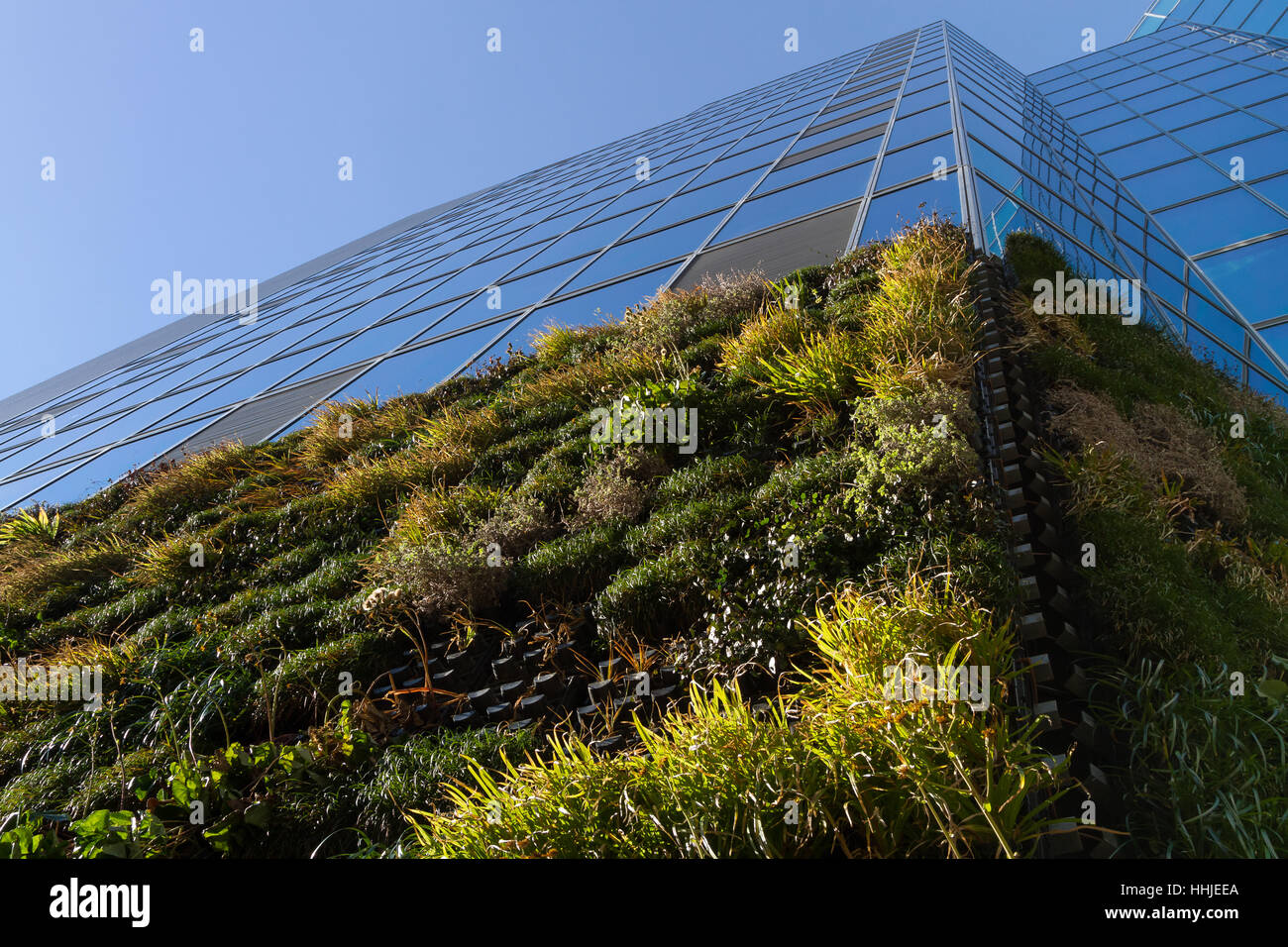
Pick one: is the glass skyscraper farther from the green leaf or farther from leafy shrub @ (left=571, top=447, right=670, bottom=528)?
the green leaf

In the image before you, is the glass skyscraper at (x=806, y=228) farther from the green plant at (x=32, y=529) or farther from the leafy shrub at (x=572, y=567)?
the leafy shrub at (x=572, y=567)

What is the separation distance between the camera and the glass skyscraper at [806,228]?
8.54 meters

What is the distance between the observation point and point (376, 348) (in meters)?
11.7

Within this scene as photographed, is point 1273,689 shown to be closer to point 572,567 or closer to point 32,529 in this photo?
point 572,567

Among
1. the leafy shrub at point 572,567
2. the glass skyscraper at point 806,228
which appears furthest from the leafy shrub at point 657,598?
the glass skyscraper at point 806,228

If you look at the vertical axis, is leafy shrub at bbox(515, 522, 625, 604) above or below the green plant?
below

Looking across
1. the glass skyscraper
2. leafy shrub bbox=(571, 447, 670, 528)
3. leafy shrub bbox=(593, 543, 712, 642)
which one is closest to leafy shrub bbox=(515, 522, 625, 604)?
leafy shrub bbox=(571, 447, 670, 528)

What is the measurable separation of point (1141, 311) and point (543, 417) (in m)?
6.49

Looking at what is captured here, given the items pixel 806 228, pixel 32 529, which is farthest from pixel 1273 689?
pixel 32 529

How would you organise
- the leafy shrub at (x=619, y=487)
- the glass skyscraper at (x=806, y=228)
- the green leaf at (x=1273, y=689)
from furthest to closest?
the glass skyscraper at (x=806, y=228)
the leafy shrub at (x=619, y=487)
the green leaf at (x=1273, y=689)

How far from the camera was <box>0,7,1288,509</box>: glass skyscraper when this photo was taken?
28.0ft
